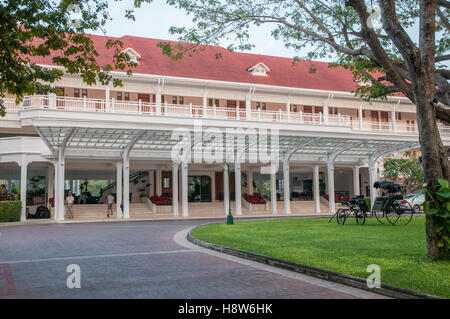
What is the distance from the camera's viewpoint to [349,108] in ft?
134

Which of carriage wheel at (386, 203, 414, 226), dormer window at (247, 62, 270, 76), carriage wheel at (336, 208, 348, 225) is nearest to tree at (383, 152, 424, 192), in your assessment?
carriage wheel at (386, 203, 414, 226)

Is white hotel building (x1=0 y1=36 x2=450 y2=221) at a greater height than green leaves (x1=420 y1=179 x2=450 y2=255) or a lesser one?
greater

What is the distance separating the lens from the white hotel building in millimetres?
25547

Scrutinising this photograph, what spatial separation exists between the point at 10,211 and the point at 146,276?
2009cm

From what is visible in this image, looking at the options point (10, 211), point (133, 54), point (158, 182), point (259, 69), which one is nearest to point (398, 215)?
point (10, 211)

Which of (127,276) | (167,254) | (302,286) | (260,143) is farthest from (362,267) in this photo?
(260,143)

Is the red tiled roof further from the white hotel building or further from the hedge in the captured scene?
the hedge

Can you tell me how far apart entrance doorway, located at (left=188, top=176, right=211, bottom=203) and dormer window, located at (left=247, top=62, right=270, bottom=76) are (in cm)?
1041

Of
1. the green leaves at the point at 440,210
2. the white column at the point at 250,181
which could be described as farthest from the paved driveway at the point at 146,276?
the white column at the point at 250,181

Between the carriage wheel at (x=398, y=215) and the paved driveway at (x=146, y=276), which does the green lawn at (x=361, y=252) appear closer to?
the paved driveway at (x=146, y=276)

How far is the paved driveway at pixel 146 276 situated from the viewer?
654 cm

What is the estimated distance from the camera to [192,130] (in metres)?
24.9
